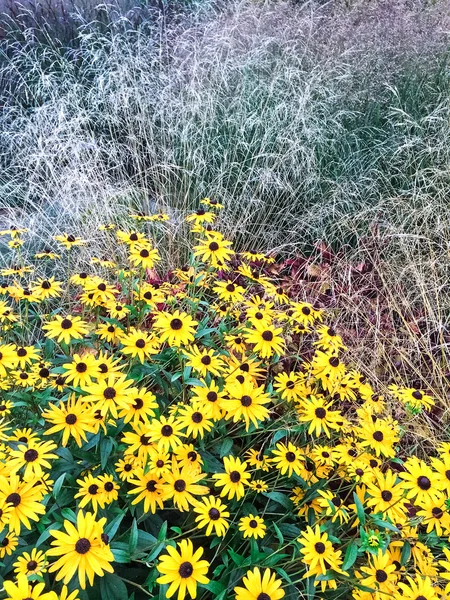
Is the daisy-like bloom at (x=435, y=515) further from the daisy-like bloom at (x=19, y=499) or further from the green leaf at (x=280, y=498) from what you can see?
the daisy-like bloom at (x=19, y=499)

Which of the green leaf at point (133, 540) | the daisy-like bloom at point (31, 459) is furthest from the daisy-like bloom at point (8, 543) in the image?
the green leaf at point (133, 540)

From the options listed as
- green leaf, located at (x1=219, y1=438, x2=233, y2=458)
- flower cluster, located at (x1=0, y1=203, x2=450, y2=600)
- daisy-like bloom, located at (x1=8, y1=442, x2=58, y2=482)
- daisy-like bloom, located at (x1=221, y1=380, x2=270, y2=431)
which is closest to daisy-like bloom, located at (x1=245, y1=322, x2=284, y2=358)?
flower cluster, located at (x1=0, y1=203, x2=450, y2=600)

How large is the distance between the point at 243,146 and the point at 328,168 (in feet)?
1.91

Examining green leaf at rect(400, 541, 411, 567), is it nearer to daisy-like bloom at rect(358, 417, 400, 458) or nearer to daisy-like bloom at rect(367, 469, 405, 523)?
daisy-like bloom at rect(367, 469, 405, 523)

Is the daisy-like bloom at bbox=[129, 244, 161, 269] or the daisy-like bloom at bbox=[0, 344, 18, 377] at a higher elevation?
the daisy-like bloom at bbox=[0, 344, 18, 377]

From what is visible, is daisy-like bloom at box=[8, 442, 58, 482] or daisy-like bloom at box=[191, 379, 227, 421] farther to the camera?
daisy-like bloom at box=[191, 379, 227, 421]

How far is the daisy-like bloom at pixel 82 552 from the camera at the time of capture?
88 cm

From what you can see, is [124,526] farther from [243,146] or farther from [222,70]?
[222,70]

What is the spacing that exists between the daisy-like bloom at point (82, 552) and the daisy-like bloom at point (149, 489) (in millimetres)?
224

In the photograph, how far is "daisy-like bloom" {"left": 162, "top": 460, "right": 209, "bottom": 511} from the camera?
3.70ft

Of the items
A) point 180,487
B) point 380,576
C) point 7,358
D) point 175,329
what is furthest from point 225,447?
point 7,358

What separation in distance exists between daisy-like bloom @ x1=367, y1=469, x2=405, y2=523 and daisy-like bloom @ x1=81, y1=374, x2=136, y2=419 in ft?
2.02

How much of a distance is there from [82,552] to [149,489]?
28 centimetres

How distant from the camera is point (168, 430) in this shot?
3.84 feet
